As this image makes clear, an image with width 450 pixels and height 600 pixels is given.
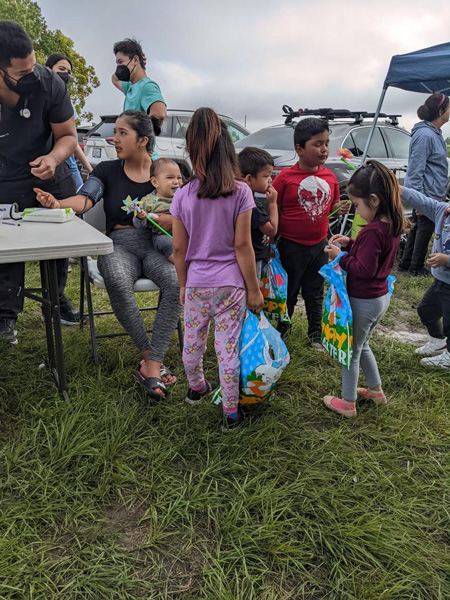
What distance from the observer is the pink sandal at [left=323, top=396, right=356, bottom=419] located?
241 cm

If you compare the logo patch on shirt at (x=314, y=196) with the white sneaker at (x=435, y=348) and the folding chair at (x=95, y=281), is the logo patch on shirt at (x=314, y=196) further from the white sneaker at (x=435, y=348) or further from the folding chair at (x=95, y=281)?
the white sneaker at (x=435, y=348)

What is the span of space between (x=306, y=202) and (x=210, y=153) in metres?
1.12

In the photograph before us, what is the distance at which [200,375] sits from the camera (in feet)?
7.68

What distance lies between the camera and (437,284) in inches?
112

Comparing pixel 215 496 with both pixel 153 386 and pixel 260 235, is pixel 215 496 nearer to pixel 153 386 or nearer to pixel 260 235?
pixel 153 386

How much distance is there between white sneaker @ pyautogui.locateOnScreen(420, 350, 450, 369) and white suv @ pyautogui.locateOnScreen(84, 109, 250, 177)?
16.9 feet

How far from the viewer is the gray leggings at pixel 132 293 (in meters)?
2.54

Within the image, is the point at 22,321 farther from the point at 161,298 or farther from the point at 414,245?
the point at 414,245

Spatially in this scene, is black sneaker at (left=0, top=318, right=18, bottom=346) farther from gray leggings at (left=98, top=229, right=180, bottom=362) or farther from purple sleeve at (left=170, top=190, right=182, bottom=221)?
purple sleeve at (left=170, top=190, right=182, bottom=221)

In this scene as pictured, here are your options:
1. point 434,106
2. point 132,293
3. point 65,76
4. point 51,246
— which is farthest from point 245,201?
point 434,106

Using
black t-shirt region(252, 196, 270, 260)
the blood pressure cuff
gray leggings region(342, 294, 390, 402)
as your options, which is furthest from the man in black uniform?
gray leggings region(342, 294, 390, 402)

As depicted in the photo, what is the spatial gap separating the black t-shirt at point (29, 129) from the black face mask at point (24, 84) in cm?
3

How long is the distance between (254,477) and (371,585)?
1.94 feet

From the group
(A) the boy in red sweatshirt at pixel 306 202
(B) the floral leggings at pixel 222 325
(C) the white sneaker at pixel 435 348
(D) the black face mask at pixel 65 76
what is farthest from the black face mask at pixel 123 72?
(C) the white sneaker at pixel 435 348
